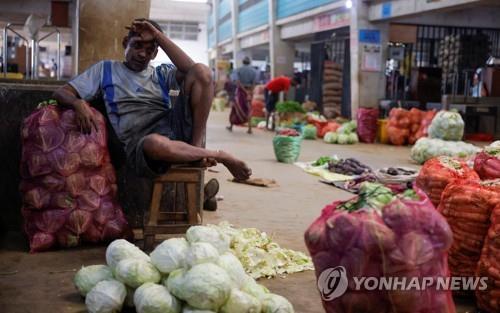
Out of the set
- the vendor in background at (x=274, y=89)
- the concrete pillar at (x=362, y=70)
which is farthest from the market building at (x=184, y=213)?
the concrete pillar at (x=362, y=70)

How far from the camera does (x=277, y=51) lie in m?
23.9

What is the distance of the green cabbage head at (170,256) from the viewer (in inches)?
109

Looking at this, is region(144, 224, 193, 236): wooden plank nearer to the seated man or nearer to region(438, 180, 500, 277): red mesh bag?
the seated man

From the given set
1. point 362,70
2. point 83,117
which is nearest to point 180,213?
point 83,117

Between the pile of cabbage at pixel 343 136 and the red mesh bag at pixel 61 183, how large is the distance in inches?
406

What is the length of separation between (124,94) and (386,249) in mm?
2701

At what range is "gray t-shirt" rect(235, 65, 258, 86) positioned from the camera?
647 inches

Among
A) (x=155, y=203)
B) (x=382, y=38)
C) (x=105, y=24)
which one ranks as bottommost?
(x=155, y=203)

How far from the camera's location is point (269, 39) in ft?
81.7

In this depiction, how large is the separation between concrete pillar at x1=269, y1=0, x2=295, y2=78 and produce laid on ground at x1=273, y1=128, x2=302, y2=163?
46.6ft

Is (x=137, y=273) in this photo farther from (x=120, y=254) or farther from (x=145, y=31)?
(x=145, y=31)

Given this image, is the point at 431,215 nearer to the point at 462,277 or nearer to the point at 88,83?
the point at 462,277

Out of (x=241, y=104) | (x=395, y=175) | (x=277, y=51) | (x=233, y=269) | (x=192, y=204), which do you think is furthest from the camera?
(x=277, y=51)

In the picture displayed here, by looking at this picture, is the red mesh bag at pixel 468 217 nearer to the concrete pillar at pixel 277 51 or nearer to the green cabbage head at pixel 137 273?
the green cabbage head at pixel 137 273
